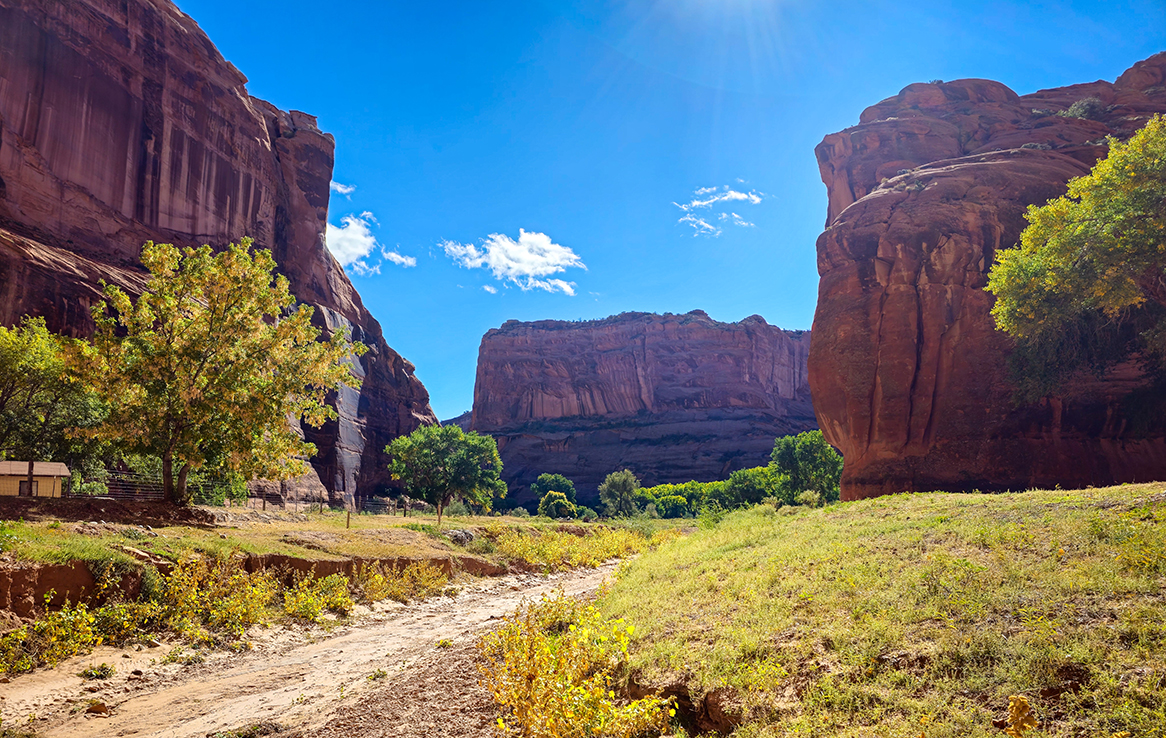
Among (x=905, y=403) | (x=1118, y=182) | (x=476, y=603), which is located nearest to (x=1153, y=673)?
(x=476, y=603)

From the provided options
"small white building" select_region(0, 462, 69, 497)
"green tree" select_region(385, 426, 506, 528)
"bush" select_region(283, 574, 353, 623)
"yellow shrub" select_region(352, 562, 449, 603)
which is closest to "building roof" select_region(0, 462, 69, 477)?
"small white building" select_region(0, 462, 69, 497)

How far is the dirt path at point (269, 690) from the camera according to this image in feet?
25.5

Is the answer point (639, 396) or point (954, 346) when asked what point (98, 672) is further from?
point (639, 396)

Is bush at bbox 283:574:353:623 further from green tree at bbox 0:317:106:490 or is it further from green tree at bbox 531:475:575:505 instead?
green tree at bbox 531:475:575:505

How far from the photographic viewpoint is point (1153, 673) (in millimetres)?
4598

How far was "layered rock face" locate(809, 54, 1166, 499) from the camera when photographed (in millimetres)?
30141

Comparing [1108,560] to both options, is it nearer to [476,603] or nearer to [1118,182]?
[476,603]

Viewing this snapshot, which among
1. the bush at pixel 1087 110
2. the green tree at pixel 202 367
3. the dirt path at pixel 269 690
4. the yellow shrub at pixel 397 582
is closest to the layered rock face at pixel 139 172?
the green tree at pixel 202 367

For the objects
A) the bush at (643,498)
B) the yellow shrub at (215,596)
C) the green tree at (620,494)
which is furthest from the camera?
the bush at (643,498)

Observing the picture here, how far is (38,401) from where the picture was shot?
3062 centimetres

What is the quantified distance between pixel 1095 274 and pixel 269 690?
97.8 feet

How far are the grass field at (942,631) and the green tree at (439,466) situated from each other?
42380 millimetres

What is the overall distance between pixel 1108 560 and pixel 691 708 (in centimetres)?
567

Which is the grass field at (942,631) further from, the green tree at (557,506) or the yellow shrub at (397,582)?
the green tree at (557,506)
